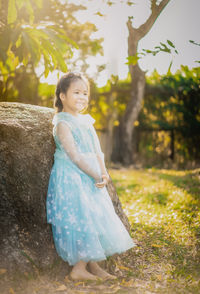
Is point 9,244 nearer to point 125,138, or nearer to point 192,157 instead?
point 125,138

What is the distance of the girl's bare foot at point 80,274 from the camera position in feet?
7.77

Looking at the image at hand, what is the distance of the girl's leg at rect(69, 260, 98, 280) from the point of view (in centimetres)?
237

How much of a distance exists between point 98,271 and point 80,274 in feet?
0.57

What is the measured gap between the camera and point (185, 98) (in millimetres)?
10148

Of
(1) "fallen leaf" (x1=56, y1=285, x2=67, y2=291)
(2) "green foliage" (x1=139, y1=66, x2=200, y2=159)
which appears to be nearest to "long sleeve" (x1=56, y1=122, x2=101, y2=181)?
(1) "fallen leaf" (x1=56, y1=285, x2=67, y2=291)

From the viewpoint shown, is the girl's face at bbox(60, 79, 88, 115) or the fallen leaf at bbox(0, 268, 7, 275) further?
the girl's face at bbox(60, 79, 88, 115)

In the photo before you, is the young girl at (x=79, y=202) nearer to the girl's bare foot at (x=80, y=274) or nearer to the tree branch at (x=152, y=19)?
the girl's bare foot at (x=80, y=274)

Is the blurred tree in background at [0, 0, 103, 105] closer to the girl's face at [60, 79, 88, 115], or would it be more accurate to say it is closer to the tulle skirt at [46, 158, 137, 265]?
the girl's face at [60, 79, 88, 115]

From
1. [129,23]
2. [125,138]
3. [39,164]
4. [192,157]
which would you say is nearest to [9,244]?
[39,164]

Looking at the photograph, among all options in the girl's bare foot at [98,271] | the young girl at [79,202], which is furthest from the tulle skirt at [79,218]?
the girl's bare foot at [98,271]

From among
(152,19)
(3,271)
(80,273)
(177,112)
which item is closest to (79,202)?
(80,273)

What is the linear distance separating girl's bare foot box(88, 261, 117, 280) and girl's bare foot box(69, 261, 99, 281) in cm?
6

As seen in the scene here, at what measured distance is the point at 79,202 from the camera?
2.41 m

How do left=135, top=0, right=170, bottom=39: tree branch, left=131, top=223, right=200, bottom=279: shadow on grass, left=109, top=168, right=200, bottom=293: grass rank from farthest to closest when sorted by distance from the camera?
1. left=135, top=0, right=170, bottom=39: tree branch
2. left=131, top=223, right=200, bottom=279: shadow on grass
3. left=109, top=168, right=200, bottom=293: grass
